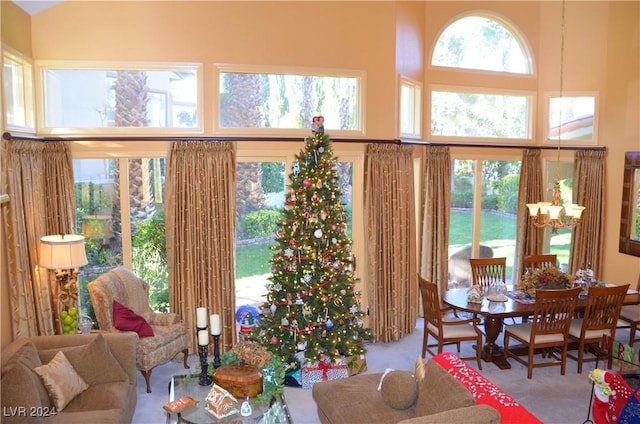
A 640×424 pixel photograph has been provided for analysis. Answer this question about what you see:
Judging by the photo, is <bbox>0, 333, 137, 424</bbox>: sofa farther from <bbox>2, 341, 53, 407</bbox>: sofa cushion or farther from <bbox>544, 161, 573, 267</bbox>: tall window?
<bbox>544, 161, 573, 267</bbox>: tall window

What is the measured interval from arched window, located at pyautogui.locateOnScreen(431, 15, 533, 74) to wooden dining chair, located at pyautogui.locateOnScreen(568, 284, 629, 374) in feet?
12.7

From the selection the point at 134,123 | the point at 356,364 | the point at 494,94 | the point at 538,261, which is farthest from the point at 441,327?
the point at 134,123

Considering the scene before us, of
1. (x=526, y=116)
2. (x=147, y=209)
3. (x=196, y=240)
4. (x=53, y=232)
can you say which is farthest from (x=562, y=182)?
(x=53, y=232)

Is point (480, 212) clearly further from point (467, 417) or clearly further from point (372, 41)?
point (467, 417)

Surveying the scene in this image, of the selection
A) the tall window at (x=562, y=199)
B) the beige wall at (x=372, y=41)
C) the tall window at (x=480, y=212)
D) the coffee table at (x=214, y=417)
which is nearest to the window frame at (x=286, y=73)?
the beige wall at (x=372, y=41)

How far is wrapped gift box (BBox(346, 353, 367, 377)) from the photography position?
20.4 ft

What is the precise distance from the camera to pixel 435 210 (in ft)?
25.9

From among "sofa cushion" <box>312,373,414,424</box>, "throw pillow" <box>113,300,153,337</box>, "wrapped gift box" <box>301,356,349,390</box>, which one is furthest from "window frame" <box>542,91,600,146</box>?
"throw pillow" <box>113,300,153,337</box>

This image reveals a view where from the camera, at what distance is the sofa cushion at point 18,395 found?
3.98 metres

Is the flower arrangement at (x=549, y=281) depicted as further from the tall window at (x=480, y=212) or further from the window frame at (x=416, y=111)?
the window frame at (x=416, y=111)

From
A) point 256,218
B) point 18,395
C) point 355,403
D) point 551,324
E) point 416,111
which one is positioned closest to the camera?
point 18,395

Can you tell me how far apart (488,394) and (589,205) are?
16.5ft

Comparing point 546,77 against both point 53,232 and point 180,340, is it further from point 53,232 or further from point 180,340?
point 53,232

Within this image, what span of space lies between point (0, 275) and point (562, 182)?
791cm
